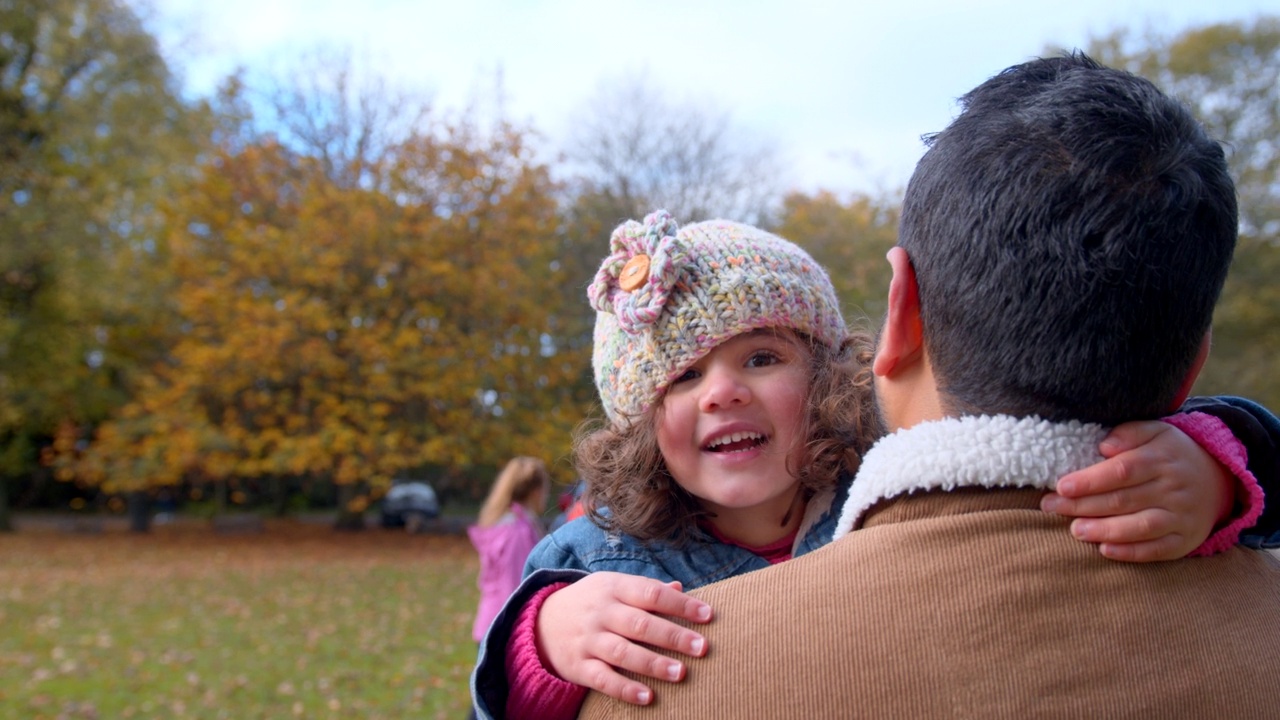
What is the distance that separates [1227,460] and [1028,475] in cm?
40

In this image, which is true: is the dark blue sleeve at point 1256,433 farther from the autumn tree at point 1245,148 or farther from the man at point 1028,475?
the autumn tree at point 1245,148

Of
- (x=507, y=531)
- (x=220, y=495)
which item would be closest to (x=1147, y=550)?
(x=507, y=531)

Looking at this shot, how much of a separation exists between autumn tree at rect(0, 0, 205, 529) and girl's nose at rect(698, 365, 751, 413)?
71.9 ft

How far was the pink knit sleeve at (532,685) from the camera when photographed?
1.49 m

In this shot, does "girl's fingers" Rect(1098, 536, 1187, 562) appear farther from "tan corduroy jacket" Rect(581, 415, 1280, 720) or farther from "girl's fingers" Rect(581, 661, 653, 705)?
"girl's fingers" Rect(581, 661, 653, 705)

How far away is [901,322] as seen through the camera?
49.4 inches

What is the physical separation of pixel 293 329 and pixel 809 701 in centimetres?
1909

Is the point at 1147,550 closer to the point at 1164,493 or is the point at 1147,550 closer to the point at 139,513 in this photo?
the point at 1164,493

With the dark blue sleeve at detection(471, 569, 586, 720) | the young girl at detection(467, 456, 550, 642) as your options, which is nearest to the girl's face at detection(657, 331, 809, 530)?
the dark blue sleeve at detection(471, 569, 586, 720)

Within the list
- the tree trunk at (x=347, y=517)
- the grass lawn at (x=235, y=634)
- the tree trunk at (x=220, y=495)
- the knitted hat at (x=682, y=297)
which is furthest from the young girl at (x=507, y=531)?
the tree trunk at (x=220, y=495)

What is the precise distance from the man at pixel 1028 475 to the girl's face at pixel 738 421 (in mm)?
822

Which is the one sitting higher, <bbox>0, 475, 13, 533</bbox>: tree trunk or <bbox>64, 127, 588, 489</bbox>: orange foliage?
<bbox>64, 127, 588, 489</bbox>: orange foliage

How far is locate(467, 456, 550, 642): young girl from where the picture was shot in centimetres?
701

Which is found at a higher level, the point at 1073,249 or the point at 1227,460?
the point at 1073,249
